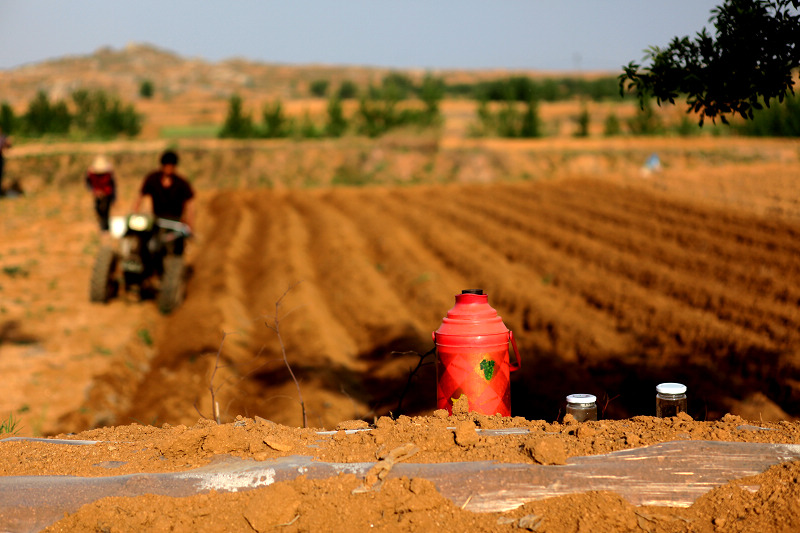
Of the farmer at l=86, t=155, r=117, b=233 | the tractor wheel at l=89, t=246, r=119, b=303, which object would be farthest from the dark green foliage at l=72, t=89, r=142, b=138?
the tractor wheel at l=89, t=246, r=119, b=303

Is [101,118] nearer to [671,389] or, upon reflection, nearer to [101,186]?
[101,186]

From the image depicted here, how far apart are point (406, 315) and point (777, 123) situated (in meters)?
35.6

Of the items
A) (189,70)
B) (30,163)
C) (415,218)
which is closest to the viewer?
(415,218)

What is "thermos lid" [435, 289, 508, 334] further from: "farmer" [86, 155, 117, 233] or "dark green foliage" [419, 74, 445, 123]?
"dark green foliage" [419, 74, 445, 123]

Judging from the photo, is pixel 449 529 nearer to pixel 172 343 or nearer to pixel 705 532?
pixel 705 532

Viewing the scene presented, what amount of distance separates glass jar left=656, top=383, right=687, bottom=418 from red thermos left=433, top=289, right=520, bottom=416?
0.78 meters

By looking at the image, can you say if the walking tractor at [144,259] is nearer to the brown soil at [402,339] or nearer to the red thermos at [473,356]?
the brown soil at [402,339]

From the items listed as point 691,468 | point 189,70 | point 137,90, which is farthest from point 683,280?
point 189,70

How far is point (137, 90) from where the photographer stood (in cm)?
11344

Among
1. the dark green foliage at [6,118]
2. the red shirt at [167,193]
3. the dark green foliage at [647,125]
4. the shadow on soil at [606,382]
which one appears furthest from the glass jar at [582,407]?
the dark green foliage at [647,125]

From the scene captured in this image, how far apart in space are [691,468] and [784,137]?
135 ft

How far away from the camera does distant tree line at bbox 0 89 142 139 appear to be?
37406mm

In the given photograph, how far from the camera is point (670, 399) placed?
4.05 metres

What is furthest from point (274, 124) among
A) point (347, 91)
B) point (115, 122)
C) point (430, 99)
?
point (347, 91)
